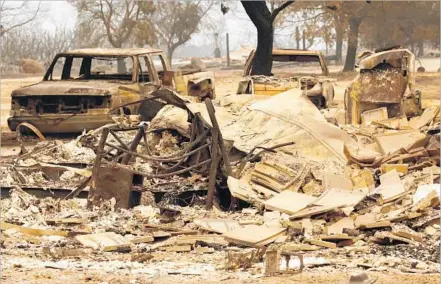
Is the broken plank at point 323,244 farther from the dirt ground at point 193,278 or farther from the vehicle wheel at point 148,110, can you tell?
the vehicle wheel at point 148,110

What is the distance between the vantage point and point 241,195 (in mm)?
8508

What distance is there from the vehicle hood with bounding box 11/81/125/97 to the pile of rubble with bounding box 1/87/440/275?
160 centimetres

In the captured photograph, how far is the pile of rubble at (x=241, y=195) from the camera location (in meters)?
6.95

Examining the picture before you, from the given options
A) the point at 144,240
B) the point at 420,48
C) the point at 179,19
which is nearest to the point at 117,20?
the point at 179,19

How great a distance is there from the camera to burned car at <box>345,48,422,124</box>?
1363 cm

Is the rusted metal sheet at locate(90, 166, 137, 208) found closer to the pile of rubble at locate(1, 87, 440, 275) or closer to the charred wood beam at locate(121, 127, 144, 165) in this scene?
the pile of rubble at locate(1, 87, 440, 275)

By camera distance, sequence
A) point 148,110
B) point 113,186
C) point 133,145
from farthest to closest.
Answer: point 148,110 → point 133,145 → point 113,186

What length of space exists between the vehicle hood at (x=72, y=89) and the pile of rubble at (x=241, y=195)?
63.1 inches

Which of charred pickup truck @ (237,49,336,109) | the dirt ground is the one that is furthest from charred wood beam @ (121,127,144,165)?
charred pickup truck @ (237,49,336,109)

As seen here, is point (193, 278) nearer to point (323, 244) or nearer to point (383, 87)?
point (323, 244)

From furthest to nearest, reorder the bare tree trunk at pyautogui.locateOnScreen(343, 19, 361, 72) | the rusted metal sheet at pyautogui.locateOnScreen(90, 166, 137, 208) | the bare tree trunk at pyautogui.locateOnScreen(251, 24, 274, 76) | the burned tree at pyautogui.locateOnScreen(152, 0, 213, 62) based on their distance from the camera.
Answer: the burned tree at pyautogui.locateOnScreen(152, 0, 213, 62), the bare tree trunk at pyautogui.locateOnScreen(343, 19, 361, 72), the bare tree trunk at pyautogui.locateOnScreen(251, 24, 274, 76), the rusted metal sheet at pyautogui.locateOnScreen(90, 166, 137, 208)

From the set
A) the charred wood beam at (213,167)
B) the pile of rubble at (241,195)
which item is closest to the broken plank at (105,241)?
the pile of rubble at (241,195)

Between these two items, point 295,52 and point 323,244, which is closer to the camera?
point 323,244

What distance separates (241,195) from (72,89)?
17.9 feet
